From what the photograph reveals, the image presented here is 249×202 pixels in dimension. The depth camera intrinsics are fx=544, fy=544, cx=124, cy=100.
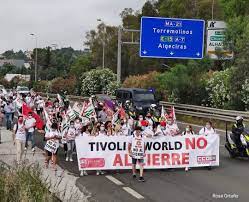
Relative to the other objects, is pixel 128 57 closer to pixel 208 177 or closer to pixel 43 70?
pixel 43 70

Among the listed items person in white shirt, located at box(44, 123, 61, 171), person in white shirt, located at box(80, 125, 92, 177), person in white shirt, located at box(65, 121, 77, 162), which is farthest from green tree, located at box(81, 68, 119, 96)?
person in white shirt, located at box(44, 123, 61, 171)

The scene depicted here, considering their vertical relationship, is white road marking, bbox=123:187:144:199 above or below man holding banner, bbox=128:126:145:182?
below

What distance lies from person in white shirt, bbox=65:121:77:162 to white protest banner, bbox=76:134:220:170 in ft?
6.47

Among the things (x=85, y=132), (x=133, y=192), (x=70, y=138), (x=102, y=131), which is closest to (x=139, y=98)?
(x=70, y=138)

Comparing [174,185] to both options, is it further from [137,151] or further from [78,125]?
[78,125]

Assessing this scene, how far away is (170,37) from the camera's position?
33.6 meters

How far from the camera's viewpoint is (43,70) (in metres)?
123

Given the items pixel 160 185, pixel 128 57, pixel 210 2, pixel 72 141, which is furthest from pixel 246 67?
pixel 128 57

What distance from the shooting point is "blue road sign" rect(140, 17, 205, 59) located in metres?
Answer: 33.2

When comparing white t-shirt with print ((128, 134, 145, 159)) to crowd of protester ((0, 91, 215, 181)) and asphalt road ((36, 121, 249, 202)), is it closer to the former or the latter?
crowd of protester ((0, 91, 215, 181))

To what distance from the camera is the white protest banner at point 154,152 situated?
1459 cm

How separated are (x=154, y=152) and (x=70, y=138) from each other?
9.08 ft

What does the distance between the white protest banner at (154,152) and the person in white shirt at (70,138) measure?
1973mm

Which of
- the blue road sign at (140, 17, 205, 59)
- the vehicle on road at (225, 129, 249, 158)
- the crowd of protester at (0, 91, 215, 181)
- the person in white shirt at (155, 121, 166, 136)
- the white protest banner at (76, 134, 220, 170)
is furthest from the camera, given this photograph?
the blue road sign at (140, 17, 205, 59)
